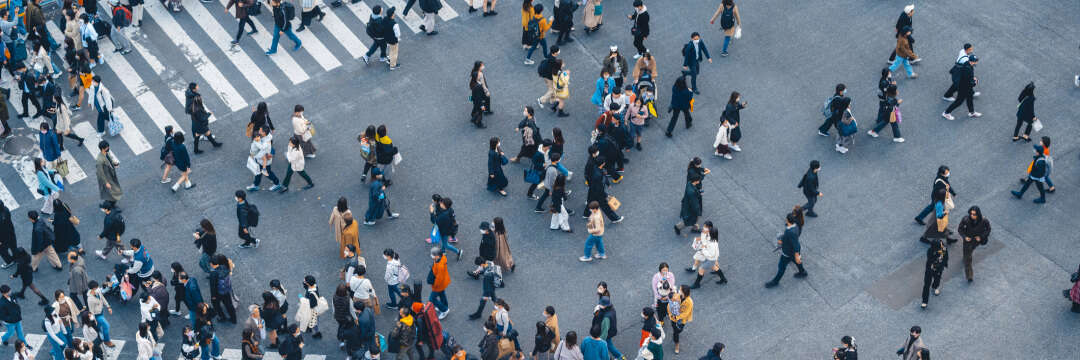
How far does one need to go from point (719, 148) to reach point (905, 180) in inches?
158

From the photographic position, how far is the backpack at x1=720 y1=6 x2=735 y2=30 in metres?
31.7

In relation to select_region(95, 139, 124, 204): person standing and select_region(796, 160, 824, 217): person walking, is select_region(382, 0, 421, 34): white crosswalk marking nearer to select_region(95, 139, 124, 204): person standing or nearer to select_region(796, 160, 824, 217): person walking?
select_region(95, 139, 124, 204): person standing

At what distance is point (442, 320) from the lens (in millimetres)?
26031

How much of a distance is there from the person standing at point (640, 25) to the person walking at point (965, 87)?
22.9 feet

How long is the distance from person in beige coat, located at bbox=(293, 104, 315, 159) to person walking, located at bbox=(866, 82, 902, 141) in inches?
487

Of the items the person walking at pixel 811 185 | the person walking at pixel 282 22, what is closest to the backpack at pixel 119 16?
the person walking at pixel 282 22

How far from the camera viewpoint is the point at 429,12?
32.9 m

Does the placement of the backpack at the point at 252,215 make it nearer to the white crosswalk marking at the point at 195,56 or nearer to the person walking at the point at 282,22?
the white crosswalk marking at the point at 195,56

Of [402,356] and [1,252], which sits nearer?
[402,356]

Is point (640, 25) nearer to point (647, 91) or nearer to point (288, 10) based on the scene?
point (647, 91)

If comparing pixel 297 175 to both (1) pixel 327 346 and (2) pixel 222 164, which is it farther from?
(1) pixel 327 346

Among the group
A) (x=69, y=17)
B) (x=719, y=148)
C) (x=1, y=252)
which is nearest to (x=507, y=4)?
(x=719, y=148)

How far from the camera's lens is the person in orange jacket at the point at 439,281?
24906mm

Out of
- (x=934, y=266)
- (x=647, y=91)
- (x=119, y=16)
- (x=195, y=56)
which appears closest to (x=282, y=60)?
(x=195, y=56)
